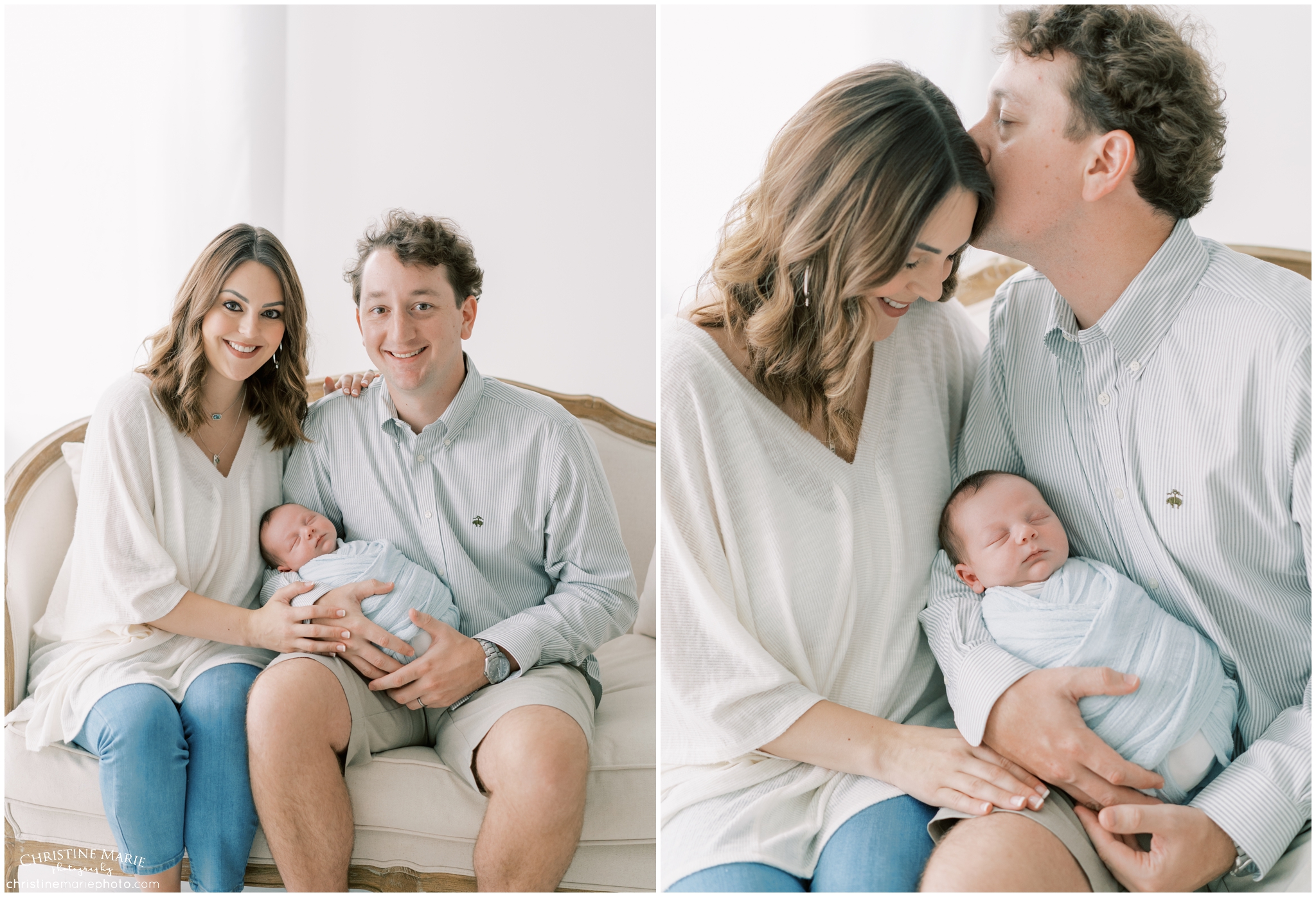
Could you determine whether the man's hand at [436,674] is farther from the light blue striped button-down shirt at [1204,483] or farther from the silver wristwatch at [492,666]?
the light blue striped button-down shirt at [1204,483]

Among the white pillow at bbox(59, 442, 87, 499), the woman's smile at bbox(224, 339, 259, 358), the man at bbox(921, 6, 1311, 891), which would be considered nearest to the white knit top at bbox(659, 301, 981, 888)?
the man at bbox(921, 6, 1311, 891)

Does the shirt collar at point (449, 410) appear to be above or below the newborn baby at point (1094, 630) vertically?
above

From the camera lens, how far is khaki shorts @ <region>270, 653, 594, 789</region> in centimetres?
154

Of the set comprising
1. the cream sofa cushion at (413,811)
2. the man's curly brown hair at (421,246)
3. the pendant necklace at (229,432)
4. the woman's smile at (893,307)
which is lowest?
the cream sofa cushion at (413,811)

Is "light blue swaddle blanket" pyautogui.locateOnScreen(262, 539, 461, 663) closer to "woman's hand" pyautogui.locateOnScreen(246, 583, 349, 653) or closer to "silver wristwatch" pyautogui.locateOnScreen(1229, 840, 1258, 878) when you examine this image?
"woman's hand" pyautogui.locateOnScreen(246, 583, 349, 653)

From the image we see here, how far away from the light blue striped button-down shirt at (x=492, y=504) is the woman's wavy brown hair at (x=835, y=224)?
0.45 metres

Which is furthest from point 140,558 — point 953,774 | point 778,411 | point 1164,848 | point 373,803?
point 1164,848

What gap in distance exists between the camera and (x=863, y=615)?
1.46 meters

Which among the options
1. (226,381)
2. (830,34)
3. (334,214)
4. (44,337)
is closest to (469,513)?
(226,381)

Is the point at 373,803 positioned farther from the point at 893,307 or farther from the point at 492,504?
the point at 893,307

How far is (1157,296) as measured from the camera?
4.85 feet

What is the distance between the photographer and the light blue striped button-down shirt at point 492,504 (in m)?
1.68

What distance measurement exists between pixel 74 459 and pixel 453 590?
81 cm

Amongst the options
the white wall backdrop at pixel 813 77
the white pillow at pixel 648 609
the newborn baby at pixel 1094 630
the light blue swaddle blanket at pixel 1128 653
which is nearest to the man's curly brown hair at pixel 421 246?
the white wall backdrop at pixel 813 77
